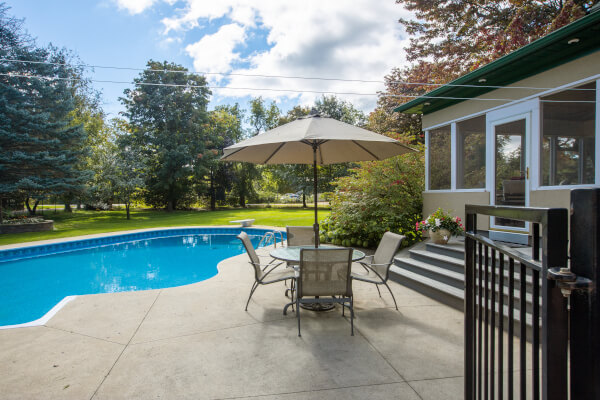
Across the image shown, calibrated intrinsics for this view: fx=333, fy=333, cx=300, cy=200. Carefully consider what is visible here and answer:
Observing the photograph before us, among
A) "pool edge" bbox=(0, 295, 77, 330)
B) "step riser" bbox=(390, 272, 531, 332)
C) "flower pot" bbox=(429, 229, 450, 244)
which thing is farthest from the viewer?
"flower pot" bbox=(429, 229, 450, 244)

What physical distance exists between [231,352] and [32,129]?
1718 centimetres

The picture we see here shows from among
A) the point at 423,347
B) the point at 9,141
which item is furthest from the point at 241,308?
the point at 9,141

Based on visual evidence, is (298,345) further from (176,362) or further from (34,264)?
(34,264)

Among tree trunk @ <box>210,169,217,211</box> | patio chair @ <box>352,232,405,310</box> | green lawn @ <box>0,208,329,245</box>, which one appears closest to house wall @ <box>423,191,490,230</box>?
patio chair @ <box>352,232,405,310</box>

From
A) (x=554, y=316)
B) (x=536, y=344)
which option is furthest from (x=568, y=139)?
(x=554, y=316)

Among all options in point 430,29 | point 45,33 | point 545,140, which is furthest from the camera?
point 45,33

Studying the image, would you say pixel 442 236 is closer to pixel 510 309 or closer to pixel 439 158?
pixel 439 158

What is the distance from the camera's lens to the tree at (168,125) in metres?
21.8

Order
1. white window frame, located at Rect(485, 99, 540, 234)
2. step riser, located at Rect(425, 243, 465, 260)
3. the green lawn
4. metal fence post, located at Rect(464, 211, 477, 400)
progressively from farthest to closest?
the green lawn → white window frame, located at Rect(485, 99, 540, 234) → step riser, located at Rect(425, 243, 465, 260) → metal fence post, located at Rect(464, 211, 477, 400)

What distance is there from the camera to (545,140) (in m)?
5.14

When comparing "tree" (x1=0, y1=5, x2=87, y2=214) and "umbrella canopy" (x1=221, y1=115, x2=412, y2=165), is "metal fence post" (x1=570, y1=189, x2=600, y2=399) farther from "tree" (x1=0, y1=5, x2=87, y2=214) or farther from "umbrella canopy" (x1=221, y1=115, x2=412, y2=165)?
"tree" (x1=0, y1=5, x2=87, y2=214)

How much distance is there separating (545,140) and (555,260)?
5.47 metres

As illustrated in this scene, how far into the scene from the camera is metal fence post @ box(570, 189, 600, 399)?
706mm

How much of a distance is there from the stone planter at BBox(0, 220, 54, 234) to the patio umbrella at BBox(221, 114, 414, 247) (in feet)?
42.5
